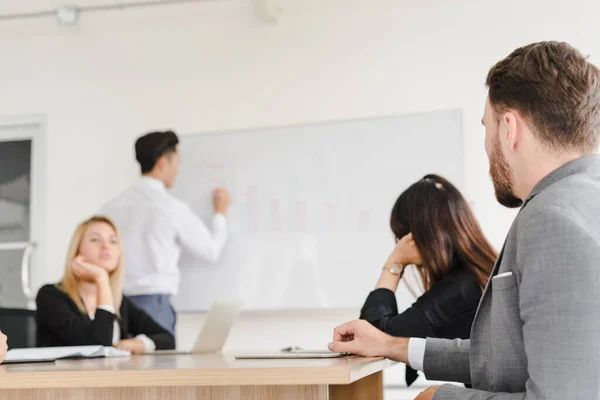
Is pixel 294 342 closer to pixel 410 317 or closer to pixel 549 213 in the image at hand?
pixel 410 317

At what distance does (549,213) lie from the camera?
112 centimetres

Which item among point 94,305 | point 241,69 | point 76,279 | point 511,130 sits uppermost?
point 241,69

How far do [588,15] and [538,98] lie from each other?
2.77 metres

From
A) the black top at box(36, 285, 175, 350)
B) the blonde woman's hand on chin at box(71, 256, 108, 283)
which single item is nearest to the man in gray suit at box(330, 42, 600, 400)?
the black top at box(36, 285, 175, 350)

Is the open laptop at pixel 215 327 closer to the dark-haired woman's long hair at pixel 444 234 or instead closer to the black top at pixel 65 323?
the black top at pixel 65 323

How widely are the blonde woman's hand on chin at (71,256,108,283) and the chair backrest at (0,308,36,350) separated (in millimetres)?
245

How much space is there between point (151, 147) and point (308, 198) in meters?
0.83

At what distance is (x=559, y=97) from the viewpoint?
1.22 metres

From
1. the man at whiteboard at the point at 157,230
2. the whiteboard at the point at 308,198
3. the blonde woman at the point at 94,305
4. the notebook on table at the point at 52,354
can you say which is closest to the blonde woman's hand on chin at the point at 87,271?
the blonde woman at the point at 94,305

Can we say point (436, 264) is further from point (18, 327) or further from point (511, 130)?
point (18, 327)

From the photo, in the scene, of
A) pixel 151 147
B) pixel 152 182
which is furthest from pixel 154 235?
pixel 151 147

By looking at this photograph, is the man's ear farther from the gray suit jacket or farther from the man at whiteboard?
the man at whiteboard

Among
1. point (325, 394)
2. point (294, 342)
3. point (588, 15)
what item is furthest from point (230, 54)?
point (325, 394)

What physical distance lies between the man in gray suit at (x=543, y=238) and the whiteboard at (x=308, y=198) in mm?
2390
